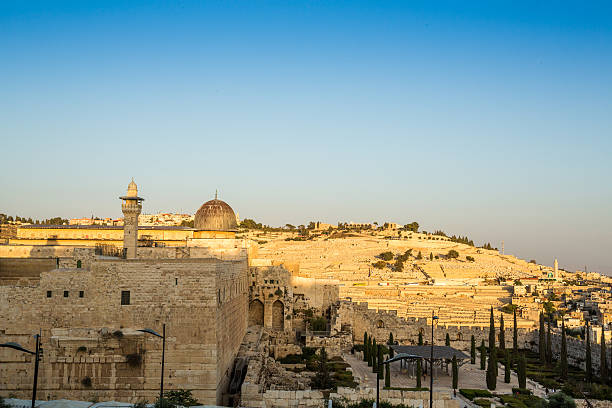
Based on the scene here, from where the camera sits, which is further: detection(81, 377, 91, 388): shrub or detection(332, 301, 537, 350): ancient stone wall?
detection(332, 301, 537, 350): ancient stone wall

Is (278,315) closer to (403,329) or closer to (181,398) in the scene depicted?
(403,329)

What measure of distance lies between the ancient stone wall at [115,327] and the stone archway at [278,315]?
18263 millimetres

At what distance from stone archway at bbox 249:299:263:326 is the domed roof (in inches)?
192

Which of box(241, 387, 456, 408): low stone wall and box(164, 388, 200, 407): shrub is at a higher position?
box(164, 388, 200, 407): shrub

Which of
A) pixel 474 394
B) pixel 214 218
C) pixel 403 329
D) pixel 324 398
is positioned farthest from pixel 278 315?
pixel 324 398

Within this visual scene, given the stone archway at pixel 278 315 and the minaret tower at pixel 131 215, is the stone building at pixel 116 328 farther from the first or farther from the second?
the stone archway at pixel 278 315

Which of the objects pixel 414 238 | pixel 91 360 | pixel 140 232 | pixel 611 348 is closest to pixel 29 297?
pixel 91 360

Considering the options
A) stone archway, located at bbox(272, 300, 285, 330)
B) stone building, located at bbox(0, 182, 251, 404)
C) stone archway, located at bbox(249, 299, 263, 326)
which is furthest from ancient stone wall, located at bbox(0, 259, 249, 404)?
stone archway, located at bbox(272, 300, 285, 330)

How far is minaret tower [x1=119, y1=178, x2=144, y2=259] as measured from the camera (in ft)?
70.5

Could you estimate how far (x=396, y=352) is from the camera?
33219 millimetres

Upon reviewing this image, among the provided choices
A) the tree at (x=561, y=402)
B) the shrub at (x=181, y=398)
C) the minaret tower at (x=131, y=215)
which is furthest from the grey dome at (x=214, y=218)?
the tree at (x=561, y=402)

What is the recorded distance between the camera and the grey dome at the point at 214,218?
3731cm

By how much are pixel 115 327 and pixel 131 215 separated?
4.60 metres

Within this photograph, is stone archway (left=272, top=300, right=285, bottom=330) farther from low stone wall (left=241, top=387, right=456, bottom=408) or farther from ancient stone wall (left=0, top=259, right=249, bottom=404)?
ancient stone wall (left=0, top=259, right=249, bottom=404)
